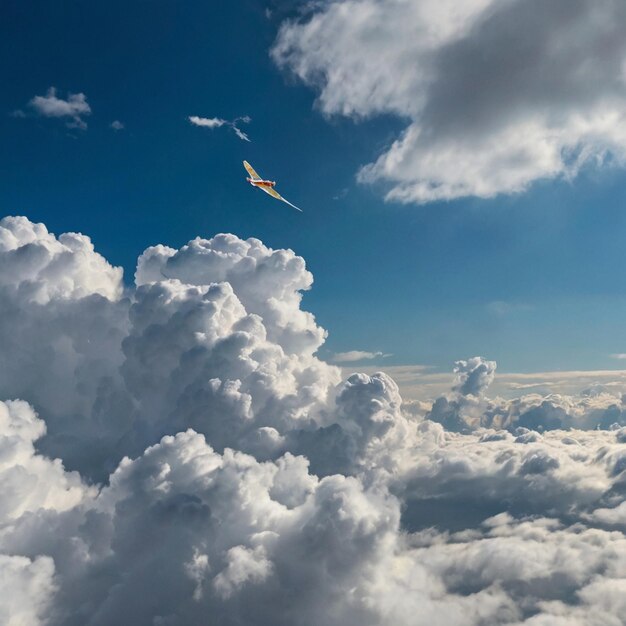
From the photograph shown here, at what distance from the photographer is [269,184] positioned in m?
143
